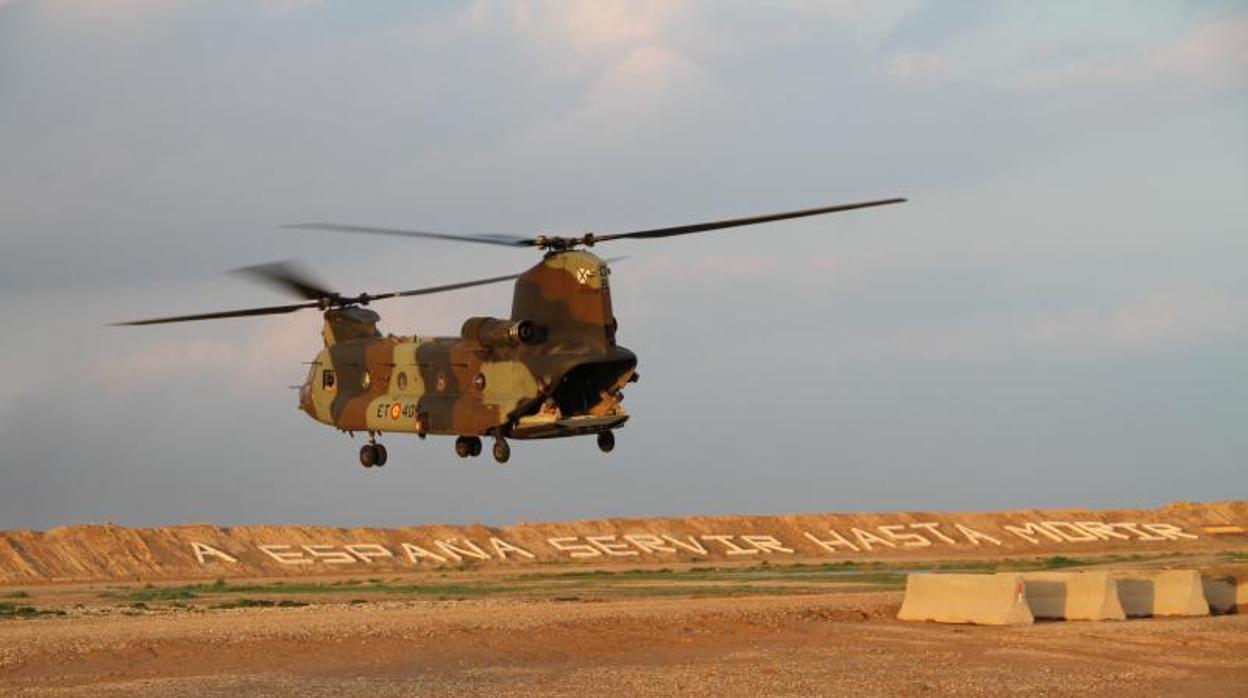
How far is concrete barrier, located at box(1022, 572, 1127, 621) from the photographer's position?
35.5 metres

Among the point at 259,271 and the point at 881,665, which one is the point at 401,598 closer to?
the point at 259,271

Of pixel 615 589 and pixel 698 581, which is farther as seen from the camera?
pixel 698 581

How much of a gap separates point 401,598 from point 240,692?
2068 cm

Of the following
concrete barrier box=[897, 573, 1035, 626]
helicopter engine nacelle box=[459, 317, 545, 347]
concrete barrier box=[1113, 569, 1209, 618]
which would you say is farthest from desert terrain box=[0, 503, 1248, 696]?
helicopter engine nacelle box=[459, 317, 545, 347]

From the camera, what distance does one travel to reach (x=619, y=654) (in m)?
30.6

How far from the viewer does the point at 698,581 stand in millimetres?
53875

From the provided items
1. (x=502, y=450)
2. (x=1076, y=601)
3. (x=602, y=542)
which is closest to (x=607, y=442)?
(x=502, y=450)

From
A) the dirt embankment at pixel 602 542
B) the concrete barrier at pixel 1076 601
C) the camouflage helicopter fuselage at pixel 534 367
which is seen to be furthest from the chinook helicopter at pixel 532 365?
the dirt embankment at pixel 602 542

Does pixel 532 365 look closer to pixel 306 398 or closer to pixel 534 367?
pixel 534 367

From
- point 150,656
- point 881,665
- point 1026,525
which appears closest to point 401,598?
point 150,656

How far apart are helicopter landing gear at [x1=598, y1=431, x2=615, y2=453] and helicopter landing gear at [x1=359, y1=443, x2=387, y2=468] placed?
802 centimetres

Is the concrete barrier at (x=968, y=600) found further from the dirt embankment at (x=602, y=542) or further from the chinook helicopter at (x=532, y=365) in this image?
the dirt embankment at (x=602, y=542)

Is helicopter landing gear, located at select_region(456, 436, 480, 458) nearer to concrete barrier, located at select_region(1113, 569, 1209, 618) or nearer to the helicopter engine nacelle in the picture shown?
the helicopter engine nacelle

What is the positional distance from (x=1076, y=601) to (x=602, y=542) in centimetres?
5183
